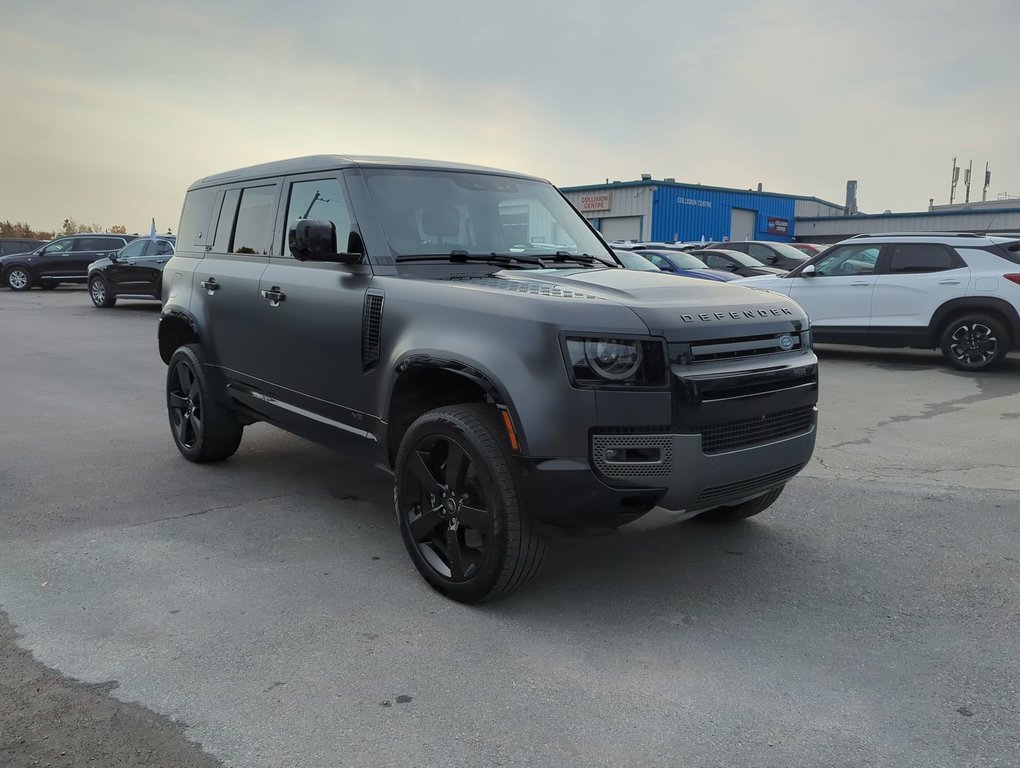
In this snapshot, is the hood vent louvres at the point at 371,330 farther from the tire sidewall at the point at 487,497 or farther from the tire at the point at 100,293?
the tire at the point at 100,293

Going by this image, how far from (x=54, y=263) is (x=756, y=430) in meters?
27.1

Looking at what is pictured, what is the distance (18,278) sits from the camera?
2612 cm

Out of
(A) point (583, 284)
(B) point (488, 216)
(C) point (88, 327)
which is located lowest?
(C) point (88, 327)

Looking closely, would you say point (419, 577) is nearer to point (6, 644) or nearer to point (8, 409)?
point (6, 644)

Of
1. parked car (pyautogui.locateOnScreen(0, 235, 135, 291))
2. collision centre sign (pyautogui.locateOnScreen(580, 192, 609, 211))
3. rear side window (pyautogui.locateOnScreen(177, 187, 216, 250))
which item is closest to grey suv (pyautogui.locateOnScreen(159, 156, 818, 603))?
rear side window (pyautogui.locateOnScreen(177, 187, 216, 250))

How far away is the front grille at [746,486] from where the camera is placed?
340 centimetres

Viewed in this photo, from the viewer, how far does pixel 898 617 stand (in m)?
3.61

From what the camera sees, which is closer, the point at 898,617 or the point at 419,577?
the point at 898,617

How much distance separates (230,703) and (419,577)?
4.12 ft

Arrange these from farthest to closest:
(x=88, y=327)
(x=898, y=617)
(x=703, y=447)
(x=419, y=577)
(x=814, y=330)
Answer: (x=88, y=327), (x=814, y=330), (x=419, y=577), (x=898, y=617), (x=703, y=447)

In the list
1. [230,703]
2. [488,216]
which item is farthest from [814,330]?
[230,703]

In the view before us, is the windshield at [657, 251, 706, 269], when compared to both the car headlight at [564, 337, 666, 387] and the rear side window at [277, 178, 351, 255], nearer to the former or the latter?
the rear side window at [277, 178, 351, 255]

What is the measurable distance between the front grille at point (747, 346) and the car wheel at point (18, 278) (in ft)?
90.2

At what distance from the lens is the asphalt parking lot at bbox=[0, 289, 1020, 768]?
2.70 m
